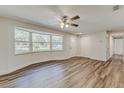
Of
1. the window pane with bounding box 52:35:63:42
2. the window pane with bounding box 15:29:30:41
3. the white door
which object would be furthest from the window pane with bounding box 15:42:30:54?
the white door

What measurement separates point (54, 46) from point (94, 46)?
3.38 m

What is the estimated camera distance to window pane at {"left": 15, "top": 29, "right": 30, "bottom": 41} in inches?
191

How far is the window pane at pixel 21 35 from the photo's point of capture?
4855mm

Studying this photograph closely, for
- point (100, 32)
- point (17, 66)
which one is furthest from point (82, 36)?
point (17, 66)

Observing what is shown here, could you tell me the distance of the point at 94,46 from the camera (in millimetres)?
8742

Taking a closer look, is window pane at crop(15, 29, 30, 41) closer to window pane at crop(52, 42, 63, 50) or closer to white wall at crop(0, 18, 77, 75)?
white wall at crop(0, 18, 77, 75)

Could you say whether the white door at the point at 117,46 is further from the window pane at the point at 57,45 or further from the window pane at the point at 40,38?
the window pane at the point at 40,38

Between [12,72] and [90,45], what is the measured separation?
653 cm

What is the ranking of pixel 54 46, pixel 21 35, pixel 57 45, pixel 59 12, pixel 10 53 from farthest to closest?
1. pixel 57 45
2. pixel 54 46
3. pixel 21 35
4. pixel 10 53
5. pixel 59 12

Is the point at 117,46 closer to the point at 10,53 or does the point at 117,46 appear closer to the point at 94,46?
the point at 94,46

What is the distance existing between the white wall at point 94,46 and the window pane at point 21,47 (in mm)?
5227

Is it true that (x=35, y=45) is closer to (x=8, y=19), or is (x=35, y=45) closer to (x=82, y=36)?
(x=8, y=19)

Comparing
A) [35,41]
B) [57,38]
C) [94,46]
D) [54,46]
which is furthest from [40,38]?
[94,46]

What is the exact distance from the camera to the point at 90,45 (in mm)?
9141
